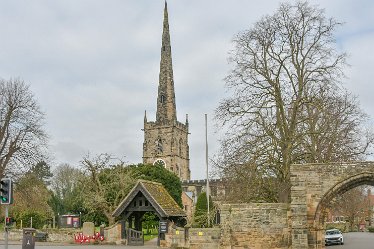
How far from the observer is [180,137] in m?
94.0

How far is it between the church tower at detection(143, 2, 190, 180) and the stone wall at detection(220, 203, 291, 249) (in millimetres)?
68064

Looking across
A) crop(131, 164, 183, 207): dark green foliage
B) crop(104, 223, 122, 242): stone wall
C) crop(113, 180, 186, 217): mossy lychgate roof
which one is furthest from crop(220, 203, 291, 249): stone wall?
crop(131, 164, 183, 207): dark green foliage

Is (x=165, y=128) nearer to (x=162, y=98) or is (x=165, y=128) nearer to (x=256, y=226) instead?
(x=162, y=98)

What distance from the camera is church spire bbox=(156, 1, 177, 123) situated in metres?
90.5

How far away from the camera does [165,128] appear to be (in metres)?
90.6

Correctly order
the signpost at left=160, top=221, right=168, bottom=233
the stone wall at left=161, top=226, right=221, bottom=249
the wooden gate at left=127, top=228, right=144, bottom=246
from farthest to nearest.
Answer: the wooden gate at left=127, top=228, right=144, bottom=246 → the signpost at left=160, top=221, right=168, bottom=233 → the stone wall at left=161, top=226, right=221, bottom=249

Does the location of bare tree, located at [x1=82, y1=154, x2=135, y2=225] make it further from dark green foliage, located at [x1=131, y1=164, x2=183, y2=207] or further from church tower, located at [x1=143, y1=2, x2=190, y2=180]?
church tower, located at [x1=143, y1=2, x2=190, y2=180]

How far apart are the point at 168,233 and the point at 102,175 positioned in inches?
699

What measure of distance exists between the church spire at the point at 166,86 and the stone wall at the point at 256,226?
228 ft

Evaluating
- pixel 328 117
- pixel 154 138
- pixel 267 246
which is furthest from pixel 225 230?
pixel 154 138

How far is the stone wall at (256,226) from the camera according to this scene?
20797mm

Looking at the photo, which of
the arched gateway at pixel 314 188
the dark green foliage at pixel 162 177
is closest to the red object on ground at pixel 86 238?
the arched gateway at pixel 314 188

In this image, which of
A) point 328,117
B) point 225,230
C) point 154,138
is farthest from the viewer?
point 154,138

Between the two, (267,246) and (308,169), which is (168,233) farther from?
(308,169)
